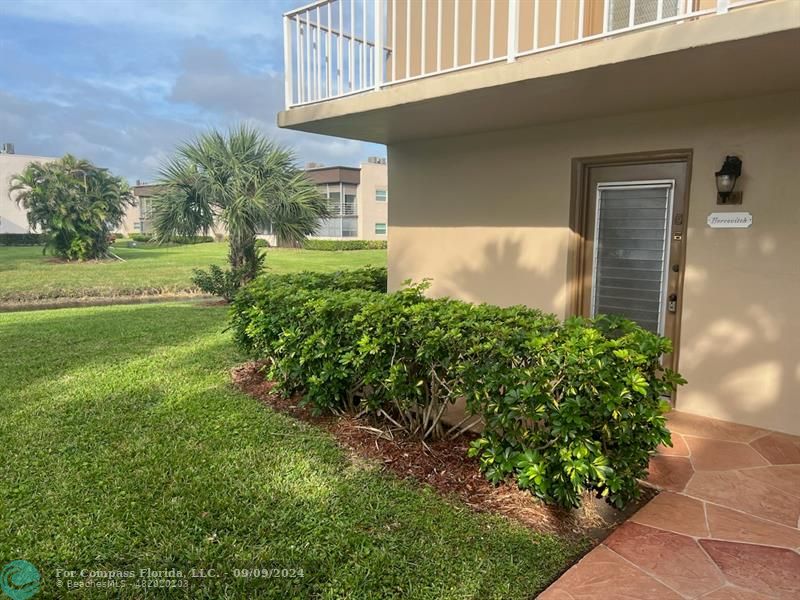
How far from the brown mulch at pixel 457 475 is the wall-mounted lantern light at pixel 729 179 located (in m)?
2.51

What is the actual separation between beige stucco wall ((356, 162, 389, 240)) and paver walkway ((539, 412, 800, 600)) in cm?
3749

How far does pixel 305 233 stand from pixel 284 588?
9618 mm

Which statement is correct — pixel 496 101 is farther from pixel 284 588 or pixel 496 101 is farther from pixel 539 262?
pixel 284 588

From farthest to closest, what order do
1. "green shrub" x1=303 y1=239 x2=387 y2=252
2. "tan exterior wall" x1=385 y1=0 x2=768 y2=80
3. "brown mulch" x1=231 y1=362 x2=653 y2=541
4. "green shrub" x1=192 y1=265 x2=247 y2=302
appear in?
"green shrub" x1=303 y1=239 x2=387 y2=252 < "green shrub" x1=192 y1=265 x2=247 y2=302 < "tan exterior wall" x1=385 y1=0 x2=768 y2=80 < "brown mulch" x1=231 y1=362 x2=653 y2=541

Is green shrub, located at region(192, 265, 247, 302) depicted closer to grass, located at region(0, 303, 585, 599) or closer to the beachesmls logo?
grass, located at region(0, 303, 585, 599)

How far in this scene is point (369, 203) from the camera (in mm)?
40812

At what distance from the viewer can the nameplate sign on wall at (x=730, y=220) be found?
416 cm

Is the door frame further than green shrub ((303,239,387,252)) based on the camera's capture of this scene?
No

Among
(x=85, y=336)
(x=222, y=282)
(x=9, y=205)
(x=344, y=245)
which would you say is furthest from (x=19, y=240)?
(x=85, y=336)

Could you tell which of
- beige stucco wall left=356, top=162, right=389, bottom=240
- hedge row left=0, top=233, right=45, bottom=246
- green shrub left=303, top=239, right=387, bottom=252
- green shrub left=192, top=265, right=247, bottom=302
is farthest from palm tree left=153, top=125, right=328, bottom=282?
hedge row left=0, top=233, right=45, bottom=246

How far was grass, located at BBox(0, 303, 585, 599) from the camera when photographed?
243cm

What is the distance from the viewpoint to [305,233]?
11.4 meters

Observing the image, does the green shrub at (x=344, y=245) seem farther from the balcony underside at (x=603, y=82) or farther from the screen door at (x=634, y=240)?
the screen door at (x=634, y=240)

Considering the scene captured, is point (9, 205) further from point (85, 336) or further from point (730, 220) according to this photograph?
point (730, 220)
